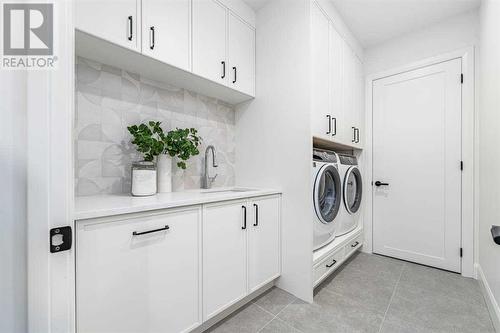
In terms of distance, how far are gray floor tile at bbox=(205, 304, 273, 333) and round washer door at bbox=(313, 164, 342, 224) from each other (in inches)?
33.3

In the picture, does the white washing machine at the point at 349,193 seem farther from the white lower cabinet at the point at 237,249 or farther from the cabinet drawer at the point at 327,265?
the white lower cabinet at the point at 237,249

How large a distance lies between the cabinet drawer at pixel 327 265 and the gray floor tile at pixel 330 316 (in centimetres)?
16

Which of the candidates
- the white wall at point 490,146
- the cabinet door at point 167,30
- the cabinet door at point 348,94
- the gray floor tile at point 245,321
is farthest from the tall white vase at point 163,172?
the white wall at point 490,146

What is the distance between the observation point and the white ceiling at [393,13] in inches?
82.3

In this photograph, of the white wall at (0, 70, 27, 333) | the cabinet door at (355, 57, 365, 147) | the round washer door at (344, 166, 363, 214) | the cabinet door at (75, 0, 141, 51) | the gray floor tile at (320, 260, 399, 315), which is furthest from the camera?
the cabinet door at (355, 57, 365, 147)

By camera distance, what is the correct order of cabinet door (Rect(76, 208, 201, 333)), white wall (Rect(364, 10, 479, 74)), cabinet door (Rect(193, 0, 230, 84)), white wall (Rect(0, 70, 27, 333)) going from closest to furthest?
white wall (Rect(0, 70, 27, 333))
cabinet door (Rect(76, 208, 201, 333))
cabinet door (Rect(193, 0, 230, 84))
white wall (Rect(364, 10, 479, 74))

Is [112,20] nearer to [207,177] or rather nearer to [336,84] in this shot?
[207,177]

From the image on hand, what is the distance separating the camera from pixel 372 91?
2.78 meters

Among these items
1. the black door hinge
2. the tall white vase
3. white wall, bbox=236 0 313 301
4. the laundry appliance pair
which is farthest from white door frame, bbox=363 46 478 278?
the black door hinge

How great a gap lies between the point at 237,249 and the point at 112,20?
5.08ft

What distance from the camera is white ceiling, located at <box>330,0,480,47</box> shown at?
2.09 metres

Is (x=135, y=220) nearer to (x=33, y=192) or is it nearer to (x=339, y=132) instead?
(x=33, y=192)

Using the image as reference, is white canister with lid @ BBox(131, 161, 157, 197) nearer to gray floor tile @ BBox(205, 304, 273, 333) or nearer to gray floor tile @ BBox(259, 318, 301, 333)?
gray floor tile @ BBox(205, 304, 273, 333)

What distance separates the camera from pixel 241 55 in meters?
1.93
